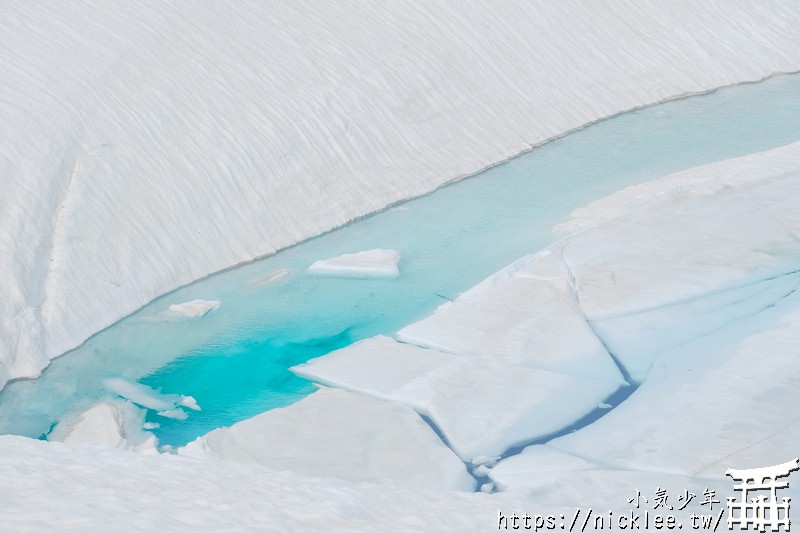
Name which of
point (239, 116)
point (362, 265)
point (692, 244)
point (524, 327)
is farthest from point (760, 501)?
point (239, 116)

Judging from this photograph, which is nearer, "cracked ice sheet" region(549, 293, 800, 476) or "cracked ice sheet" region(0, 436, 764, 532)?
"cracked ice sheet" region(0, 436, 764, 532)

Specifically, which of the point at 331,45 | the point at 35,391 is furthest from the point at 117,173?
the point at 331,45

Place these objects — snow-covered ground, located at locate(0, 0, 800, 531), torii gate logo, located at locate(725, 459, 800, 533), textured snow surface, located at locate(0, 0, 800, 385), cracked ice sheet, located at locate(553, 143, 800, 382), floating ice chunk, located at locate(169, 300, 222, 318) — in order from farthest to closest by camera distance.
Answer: textured snow surface, located at locate(0, 0, 800, 385), floating ice chunk, located at locate(169, 300, 222, 318), cracked ice sheet, located at locate(553, 143, 800, 382), snow-covered ground, located at locate(0, 0, 800, 531), torii gate logo, located at locate(725, 459, 800, 533)

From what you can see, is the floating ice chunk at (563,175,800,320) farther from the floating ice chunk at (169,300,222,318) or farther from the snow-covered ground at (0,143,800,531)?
the floating ice chunk at (169,300,222,318)

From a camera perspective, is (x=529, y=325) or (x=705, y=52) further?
(x=705, y=52)

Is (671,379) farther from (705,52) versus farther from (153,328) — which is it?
(705,52)

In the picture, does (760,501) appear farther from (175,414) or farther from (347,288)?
(347,288)

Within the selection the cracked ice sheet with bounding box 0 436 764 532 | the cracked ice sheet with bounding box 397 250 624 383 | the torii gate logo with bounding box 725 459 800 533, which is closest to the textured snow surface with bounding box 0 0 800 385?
the cracked ice sheet with bounding box 397 250 624 383
